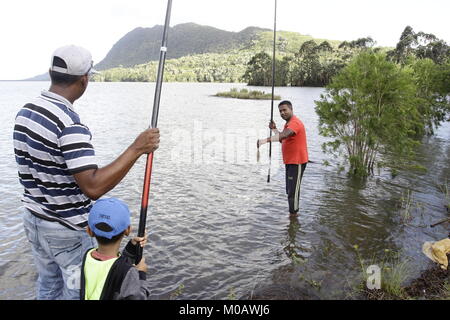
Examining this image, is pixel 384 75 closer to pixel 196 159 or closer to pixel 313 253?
pixel 313 253

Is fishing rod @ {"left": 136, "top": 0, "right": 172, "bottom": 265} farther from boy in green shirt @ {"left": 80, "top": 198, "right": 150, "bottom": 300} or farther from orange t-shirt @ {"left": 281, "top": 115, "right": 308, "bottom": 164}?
orange t-shirt @ {"left": 281, "top": 115, "right": 308, "bottom": 164}

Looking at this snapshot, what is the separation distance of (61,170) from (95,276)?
0.81 m

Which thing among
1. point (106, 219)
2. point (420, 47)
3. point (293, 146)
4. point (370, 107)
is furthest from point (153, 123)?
point (420, 47)

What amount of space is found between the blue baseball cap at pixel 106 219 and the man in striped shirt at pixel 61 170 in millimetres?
100

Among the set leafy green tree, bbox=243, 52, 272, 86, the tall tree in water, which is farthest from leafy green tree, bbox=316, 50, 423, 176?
leafy green tree, bbox=243, 52, 272, 86

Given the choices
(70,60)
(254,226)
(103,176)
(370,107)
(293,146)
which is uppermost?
(370,107)

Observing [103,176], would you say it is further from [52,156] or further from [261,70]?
[261,70]

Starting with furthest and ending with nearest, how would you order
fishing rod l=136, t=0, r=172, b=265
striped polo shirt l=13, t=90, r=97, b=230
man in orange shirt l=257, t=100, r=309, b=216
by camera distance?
man in orange shirt l=257, t=100, r=309, b=216
fishing rod l=136, t=0, r=172, b=265
striped polo shirt l=13, t=90, r=97, b=230

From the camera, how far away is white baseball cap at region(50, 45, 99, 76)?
255 centimetres

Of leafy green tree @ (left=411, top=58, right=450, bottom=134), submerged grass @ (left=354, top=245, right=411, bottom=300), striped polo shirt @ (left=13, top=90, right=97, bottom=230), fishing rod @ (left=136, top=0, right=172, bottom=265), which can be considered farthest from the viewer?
leafy green tree @ (left=411, top=58, right=450, bottom=134)

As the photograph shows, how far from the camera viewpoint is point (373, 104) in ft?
36.3

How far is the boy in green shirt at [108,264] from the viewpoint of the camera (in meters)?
2.48

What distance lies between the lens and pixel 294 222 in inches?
320

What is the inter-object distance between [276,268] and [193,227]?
8.16 ft
